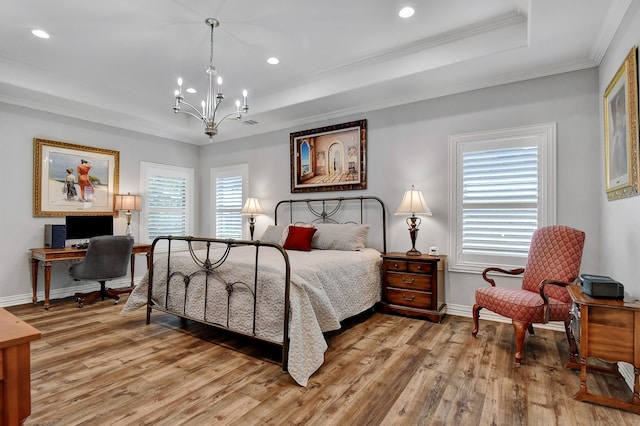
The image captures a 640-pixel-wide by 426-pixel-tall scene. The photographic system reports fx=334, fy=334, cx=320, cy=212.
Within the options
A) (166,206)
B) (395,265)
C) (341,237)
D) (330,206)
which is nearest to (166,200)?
(166,206)

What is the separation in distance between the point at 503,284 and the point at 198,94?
4704 millimetres

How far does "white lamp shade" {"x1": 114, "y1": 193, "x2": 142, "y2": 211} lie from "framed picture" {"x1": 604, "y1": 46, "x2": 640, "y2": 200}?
582cm

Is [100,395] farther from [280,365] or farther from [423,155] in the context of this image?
[423,155]

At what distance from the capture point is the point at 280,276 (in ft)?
8.61

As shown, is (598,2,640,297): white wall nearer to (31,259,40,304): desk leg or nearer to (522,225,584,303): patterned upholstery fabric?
(522,225,584,303): patterned upholstery fabric

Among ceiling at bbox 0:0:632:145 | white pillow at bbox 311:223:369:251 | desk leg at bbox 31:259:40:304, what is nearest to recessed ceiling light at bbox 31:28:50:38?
ceiling at bbox 0:0:632:145

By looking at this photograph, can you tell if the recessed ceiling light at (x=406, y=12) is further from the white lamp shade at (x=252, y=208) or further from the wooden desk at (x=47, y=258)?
the wooden desk at (x=47, y=258)

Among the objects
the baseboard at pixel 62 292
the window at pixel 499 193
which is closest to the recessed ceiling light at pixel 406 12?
the window at pixel 499 193

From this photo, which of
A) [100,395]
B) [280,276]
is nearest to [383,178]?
[280,276]

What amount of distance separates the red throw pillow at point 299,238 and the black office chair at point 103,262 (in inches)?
86.0

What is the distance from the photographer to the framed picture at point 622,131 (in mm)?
2236

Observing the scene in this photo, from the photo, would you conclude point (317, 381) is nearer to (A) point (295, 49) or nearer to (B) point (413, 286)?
(B) point (413, 286)

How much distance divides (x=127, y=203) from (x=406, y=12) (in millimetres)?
4634

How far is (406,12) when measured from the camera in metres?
2.95
